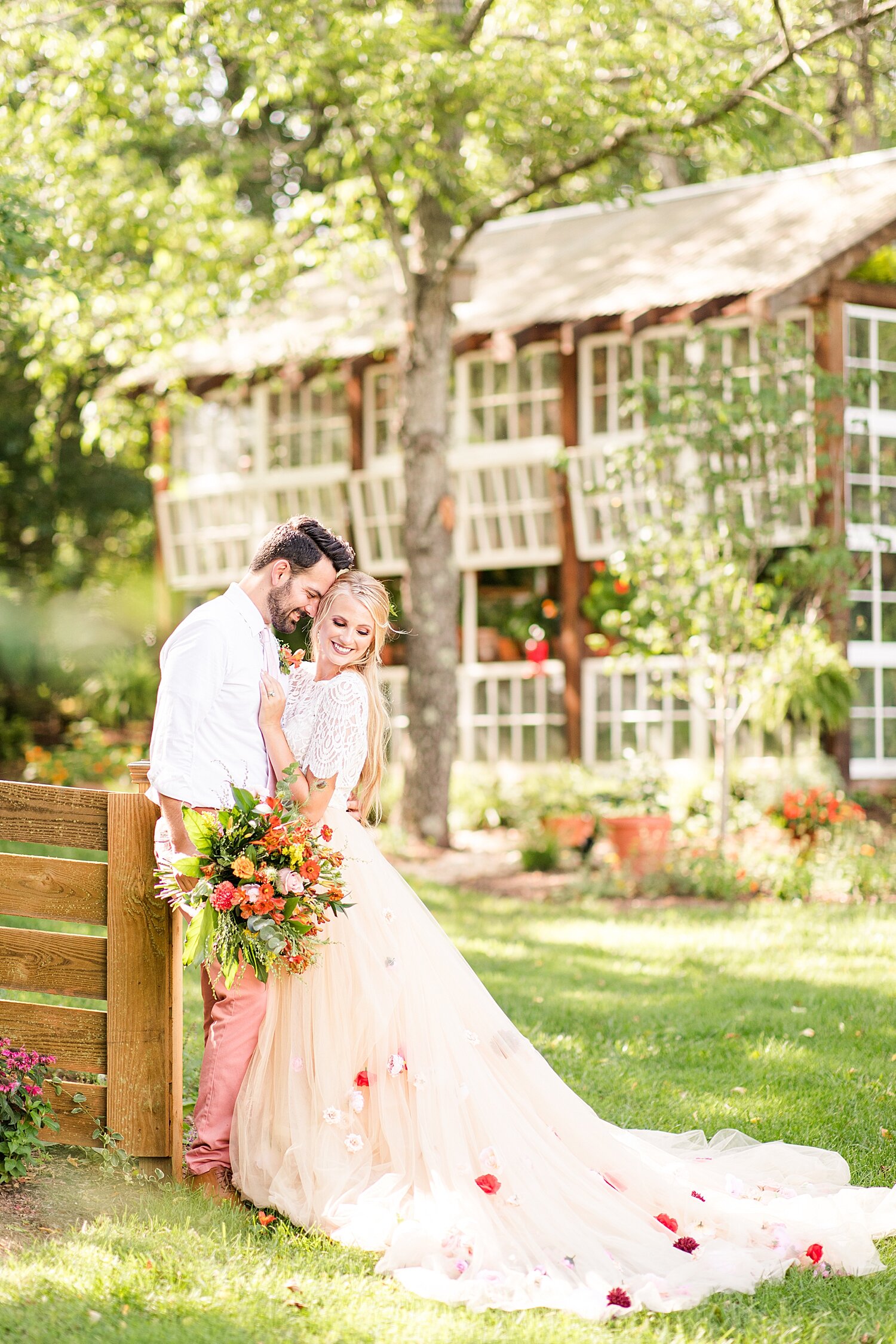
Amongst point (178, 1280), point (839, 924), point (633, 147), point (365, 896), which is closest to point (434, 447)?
point (633, 147)

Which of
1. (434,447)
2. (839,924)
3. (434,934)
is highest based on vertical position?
(434,447)

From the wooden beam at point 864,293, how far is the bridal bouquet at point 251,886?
10217 mm

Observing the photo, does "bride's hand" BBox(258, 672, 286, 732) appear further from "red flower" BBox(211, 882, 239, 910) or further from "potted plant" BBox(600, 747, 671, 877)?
"potted plant" BBox(600, 747, 671, 877)

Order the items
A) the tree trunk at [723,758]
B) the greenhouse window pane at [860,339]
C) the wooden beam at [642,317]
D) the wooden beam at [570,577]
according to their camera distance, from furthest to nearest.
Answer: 1. the wooden beam at [570,577]
2. the wooden beam at [642,317]
3. the greenhouse window pane at [860,339]
4. the tree trunk at [723,758]

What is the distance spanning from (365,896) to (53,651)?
15899mm

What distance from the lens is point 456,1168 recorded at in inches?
161

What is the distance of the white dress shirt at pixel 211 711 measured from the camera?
416cm

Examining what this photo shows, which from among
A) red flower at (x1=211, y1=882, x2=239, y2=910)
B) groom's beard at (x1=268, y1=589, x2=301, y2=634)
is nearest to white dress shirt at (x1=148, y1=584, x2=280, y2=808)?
groom's beard at (x1=268, y1=589, x2=301, y2=634)

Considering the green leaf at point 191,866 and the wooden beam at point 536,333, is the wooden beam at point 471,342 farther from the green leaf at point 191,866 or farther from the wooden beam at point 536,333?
the green leaf at point 191,866

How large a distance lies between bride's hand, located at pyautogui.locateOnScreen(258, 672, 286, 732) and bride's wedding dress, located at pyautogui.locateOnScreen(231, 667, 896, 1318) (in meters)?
0.15

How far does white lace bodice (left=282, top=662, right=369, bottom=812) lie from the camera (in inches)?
172

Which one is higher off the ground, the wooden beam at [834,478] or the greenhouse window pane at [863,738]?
the wooden beam at [834,478]

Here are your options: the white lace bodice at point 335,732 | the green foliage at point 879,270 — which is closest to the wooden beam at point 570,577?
the green foliage at point 879,270

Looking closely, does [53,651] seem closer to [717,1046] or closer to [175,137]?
[175,137]
